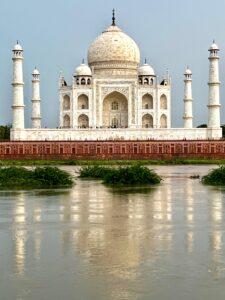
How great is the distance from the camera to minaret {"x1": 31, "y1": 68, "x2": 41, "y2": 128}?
4334cm

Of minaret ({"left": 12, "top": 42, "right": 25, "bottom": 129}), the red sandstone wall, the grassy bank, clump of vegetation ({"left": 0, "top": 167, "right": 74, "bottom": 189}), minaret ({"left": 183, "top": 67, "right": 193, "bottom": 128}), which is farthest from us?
minaret ({"left": 183, "top": 67, "right": 193, "bottom": 128})

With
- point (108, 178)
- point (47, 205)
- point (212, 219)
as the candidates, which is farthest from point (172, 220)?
point (108, 178)

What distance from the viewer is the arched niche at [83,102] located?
4261cm

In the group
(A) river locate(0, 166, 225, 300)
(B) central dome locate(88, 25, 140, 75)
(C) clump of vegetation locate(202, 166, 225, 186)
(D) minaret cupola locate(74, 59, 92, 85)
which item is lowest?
(A) river locate(0, 166, 225, 300)

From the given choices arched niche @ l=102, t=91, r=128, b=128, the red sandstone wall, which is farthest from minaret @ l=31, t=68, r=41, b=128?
the red sandstone wall

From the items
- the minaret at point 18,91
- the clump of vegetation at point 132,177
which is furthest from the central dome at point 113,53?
the clump of vegetation at point 132,177

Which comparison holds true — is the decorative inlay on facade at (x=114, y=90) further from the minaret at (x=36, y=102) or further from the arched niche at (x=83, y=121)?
the minaret at (x=36, y=102)

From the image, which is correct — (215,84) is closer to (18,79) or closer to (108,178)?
(18,79)

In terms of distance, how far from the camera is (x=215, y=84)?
39.2 meters

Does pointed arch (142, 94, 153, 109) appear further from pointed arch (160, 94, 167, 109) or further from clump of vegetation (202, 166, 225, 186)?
clump of vegetation (202, 166, 225, 186)

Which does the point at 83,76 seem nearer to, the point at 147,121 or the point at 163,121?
the point at 147,121

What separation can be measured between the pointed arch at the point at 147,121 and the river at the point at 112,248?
29096mm

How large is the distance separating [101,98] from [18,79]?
19.1 ft

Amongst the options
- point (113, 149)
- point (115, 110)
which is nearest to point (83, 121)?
point (115, 110)
